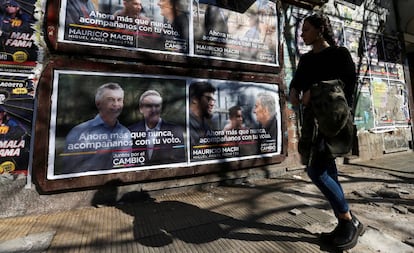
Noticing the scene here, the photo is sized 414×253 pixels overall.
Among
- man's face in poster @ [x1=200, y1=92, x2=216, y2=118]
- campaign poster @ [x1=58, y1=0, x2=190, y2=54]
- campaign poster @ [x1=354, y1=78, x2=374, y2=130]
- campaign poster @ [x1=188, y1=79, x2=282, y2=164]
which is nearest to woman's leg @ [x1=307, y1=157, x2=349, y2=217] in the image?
campaign poster @ [x1=188, y1=79, x2=282, y2=164]

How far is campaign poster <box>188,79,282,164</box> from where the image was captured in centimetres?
366

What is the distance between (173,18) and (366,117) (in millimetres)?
5295

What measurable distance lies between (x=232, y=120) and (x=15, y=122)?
2919mm

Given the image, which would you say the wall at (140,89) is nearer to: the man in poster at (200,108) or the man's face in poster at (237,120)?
the man in poster at (200,108)

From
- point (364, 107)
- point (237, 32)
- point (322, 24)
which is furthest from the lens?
point (364, 107)

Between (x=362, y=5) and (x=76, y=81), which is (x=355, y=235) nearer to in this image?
(x=76, y=81)

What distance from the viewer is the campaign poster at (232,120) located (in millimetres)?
3662

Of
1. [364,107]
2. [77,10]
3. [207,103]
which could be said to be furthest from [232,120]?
[364,107]

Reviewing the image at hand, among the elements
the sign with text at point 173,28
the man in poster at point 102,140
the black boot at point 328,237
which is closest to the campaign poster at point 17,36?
the sign with text at point 173,28

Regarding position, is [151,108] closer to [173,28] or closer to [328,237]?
[173,28]

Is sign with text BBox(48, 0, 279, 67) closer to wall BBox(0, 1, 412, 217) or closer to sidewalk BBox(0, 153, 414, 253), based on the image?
wall BBox(0, 1, 412, 217)

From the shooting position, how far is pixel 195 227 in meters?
2.37

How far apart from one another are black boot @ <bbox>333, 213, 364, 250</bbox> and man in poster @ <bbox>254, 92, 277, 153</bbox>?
90.0 inches

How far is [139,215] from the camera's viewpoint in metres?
2.68
